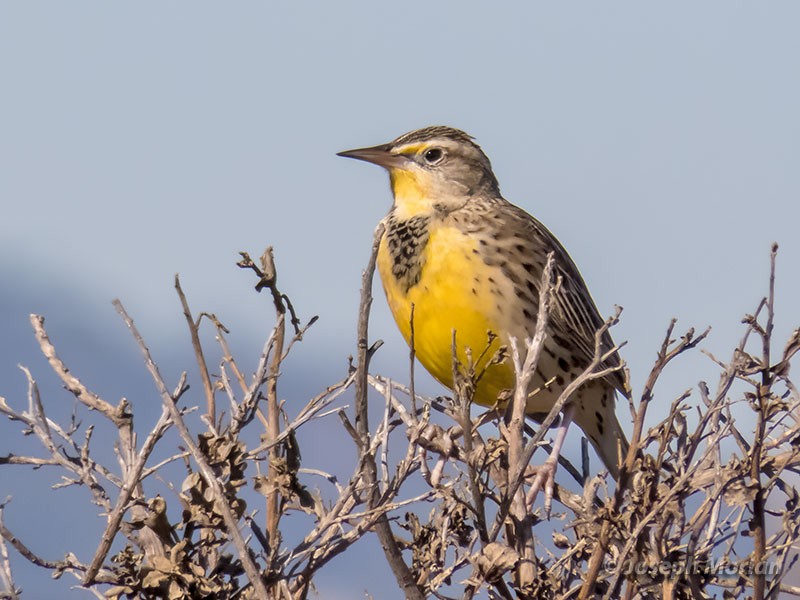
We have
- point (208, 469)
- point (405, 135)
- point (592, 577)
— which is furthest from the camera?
point (405, 135)

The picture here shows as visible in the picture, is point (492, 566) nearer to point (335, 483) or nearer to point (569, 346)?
point (335, 483)

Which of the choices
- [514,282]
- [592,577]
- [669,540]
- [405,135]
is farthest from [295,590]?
[405,135]

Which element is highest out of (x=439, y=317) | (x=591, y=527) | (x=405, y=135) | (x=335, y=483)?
(x=405, y=135)

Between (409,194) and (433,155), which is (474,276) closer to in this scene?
(409,194)

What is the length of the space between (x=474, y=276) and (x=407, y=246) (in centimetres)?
28

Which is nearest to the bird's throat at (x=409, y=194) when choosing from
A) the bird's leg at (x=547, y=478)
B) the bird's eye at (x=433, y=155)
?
the bird's eye at (x=433, y=155)

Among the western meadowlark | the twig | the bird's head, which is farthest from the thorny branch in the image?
the bird's head

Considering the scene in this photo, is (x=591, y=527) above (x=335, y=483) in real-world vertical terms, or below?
below

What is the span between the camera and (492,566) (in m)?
2.49

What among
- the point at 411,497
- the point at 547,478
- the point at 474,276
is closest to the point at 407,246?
the point at 474,276

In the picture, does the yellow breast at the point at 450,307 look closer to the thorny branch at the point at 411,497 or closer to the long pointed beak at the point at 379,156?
the long pointed beak at the point at 379,156

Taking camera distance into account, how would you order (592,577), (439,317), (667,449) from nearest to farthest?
(592,577) < (667,449) < (439,317)

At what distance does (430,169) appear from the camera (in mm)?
5477

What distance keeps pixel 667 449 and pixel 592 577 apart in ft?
1.20
